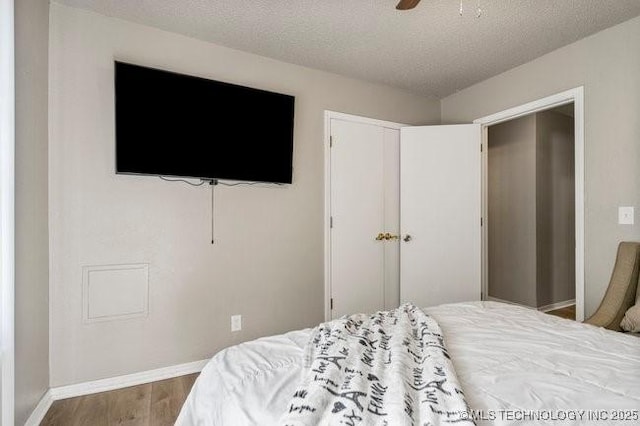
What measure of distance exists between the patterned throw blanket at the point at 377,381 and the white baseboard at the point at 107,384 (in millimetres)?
1519

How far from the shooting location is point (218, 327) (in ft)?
8.30

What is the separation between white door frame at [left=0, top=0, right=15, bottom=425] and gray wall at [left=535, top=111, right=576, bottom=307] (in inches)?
187

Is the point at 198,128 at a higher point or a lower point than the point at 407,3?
lower

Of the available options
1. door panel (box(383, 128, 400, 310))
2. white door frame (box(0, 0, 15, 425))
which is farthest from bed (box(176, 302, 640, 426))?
door panel (box(383, 128, 400, 310))

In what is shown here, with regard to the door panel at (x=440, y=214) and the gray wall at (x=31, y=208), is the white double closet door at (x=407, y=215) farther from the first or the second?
the gray wall at (x=31, y=208)

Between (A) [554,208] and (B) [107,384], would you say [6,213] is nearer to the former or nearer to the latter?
(B) [107,384]

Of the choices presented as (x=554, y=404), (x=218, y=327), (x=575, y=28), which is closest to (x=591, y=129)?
(x=575, y=28)

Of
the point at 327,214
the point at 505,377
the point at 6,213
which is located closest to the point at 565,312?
the point at 327,214

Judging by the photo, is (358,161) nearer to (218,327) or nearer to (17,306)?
(218,327)

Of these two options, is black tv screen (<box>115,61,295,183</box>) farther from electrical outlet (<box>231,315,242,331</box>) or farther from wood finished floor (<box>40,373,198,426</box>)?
wood finished floor (<box>40,373,198,426</box>)

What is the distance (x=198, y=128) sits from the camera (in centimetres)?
229

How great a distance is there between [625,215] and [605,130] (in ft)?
2.01

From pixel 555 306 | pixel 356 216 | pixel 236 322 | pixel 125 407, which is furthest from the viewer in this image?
pixel 555 306

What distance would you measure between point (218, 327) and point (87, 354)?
0.84m
